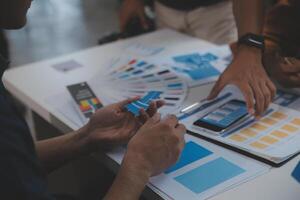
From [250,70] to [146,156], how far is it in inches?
17.9

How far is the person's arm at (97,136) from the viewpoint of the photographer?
1119 millimetres

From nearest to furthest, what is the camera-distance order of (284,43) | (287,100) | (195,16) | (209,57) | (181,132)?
(181,132) → (287,100) → (284,43) → (209,57) → (195,16)

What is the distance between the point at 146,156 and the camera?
0.96 m

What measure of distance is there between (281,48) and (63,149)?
708 millimetres

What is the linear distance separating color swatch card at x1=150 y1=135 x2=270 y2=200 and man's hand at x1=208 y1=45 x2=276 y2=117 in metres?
0.18

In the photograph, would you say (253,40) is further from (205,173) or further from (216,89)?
(205,173)

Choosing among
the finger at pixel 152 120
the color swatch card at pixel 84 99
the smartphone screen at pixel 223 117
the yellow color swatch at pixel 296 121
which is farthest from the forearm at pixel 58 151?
the yellow color swatch at pixel 296 121

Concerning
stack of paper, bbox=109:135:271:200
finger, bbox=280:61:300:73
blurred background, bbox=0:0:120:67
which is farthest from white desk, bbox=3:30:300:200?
blurred background, bbox=0:0:120:67

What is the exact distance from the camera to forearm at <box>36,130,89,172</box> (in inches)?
46.1

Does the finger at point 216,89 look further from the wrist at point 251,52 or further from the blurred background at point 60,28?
the blurred background at point 60,28

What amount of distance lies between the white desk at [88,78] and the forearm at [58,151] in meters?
0.07

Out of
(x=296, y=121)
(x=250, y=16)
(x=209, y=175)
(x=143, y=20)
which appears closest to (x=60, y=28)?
(x=143, y=20)

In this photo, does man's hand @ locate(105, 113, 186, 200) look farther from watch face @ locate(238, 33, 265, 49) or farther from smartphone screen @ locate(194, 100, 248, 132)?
watch face @ locate(238, 33, 265, 49)

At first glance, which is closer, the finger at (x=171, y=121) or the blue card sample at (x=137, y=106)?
the finger at (x=171, y=121)
